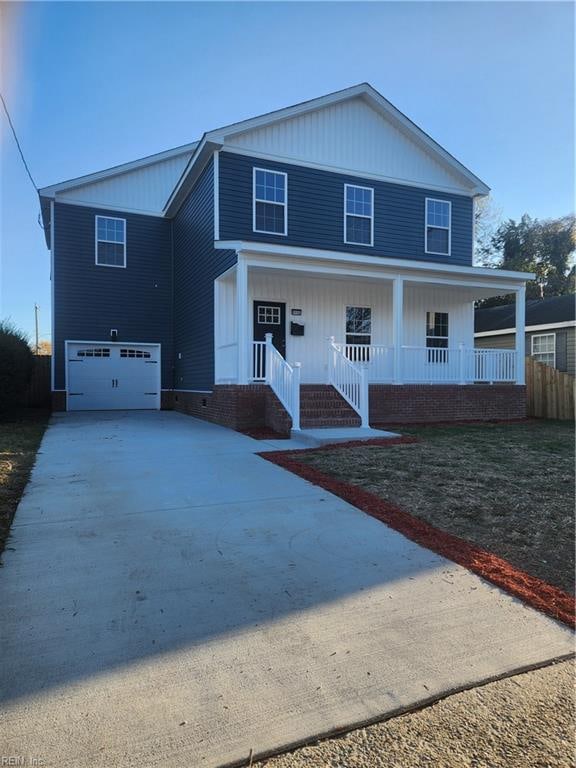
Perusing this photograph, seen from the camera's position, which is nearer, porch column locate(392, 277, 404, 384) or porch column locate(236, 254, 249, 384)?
porch column locate(236, 254, 249, 384)

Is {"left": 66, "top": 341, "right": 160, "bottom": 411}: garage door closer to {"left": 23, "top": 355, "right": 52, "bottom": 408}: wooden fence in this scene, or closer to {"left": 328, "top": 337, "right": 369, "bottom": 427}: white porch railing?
{"left": 23, "top": 355, "right": 52, "bottom": 408}: wooden fence

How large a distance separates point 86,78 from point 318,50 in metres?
4.81

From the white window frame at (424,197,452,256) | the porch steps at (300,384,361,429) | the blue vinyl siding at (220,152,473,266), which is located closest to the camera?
the porch steps at (300,384,361,429)

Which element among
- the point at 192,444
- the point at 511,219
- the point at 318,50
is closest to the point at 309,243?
the point at 318,50

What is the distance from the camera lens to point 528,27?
26.1ft

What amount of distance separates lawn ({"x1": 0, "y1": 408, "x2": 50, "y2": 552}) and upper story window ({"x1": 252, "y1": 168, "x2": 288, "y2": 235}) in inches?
285

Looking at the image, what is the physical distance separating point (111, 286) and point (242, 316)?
→ 308 inches

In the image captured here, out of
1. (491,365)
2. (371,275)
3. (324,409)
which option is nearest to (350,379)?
(324,409)

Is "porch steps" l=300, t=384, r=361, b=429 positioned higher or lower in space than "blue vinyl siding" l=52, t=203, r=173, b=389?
lower

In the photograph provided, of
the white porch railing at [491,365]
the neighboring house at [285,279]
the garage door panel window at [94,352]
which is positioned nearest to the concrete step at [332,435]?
the neighboring house at [285,279]

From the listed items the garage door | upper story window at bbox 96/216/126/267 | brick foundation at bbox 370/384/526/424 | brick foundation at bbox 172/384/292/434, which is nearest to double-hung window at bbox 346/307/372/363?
brick foundation at bbox 370/384/526/424

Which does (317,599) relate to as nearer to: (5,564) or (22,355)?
(5,564)

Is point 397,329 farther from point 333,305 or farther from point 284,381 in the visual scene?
point 284,381

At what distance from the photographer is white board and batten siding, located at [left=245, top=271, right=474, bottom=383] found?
510 inches
